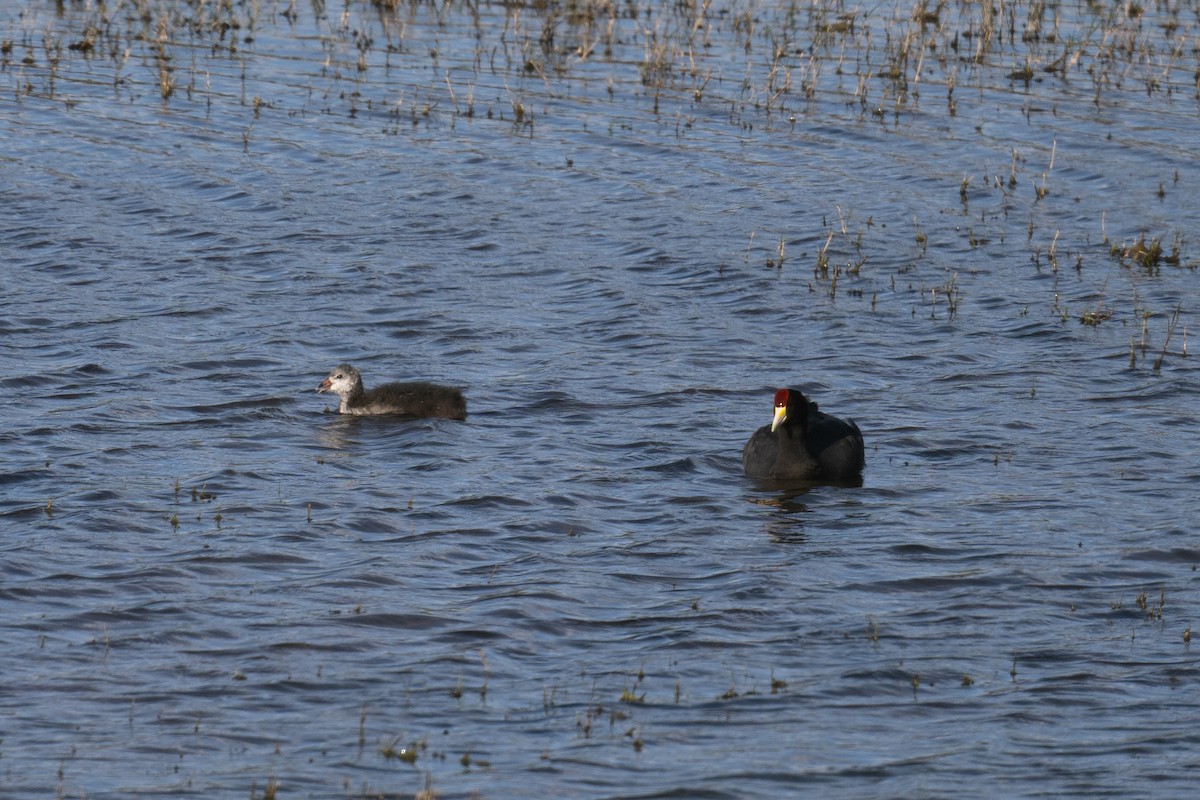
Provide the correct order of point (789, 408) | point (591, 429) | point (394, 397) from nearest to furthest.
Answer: point (789, 408) → point (591, 429) → point (394, 397)

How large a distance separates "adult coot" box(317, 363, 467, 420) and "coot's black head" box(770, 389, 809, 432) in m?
2.45

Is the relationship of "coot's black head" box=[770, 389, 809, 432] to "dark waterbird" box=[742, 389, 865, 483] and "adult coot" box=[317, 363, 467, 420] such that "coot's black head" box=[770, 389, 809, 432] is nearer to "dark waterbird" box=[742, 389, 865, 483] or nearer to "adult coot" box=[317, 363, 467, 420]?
"dark waterbird" box=[742, 389, 865, 483]

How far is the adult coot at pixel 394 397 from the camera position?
42.5 ft

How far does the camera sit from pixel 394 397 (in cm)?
1323

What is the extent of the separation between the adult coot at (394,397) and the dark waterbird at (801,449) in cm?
232

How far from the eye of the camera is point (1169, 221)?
18844mm

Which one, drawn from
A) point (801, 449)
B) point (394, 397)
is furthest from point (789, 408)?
point (394, 397)

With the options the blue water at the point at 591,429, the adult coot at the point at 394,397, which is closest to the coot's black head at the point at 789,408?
the blue water at the point at 591,429

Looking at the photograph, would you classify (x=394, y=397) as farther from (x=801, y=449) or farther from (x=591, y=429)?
(x=801, y=449)

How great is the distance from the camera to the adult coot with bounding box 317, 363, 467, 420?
42.5ft

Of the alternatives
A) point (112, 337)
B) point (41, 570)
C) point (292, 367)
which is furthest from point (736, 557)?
point (112, 337)

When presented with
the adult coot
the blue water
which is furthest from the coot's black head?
the adult coot

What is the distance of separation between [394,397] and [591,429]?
153cm

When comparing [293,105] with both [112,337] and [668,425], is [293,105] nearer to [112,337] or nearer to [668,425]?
[112,337]
